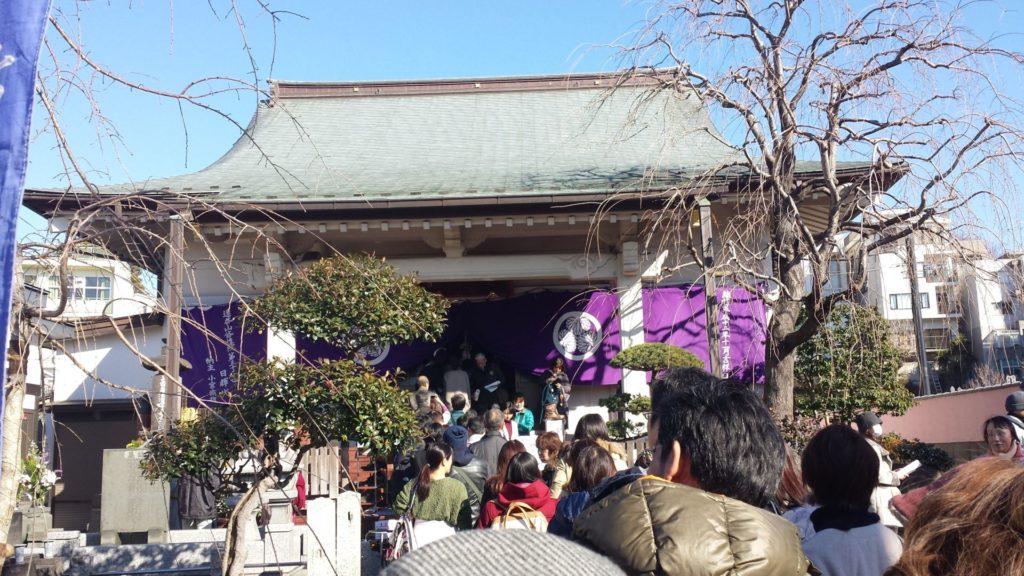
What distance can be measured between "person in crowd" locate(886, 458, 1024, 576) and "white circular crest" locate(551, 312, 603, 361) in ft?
32.8

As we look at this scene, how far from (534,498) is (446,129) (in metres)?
10.9

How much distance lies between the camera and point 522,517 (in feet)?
13.3

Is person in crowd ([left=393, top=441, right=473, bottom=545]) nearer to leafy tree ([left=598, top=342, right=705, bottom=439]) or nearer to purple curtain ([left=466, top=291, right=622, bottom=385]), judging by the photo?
leafy tree ([left=598, top=342, right=705, bottom=439])

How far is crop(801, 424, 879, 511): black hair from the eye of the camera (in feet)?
9.36

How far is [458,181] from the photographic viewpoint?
11.2 m

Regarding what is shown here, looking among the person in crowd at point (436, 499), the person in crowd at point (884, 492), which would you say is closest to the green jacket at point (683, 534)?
the person in crowd at point (884, 492)

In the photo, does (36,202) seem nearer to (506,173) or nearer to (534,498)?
(506,173)

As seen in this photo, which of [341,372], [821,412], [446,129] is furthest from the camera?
[446,129]

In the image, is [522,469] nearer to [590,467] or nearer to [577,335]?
[590,467]

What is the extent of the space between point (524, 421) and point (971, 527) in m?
9.73

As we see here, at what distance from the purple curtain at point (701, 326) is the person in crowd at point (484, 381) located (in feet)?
7.69

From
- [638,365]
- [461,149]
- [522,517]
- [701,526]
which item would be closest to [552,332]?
[638,365]

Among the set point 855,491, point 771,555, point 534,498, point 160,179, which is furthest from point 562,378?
point 771,555

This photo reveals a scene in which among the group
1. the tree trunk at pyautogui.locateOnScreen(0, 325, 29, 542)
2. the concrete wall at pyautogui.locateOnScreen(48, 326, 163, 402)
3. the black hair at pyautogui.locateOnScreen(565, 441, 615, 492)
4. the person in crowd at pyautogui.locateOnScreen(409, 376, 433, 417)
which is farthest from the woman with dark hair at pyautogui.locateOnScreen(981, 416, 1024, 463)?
the concrete wall at pyautogui.locateOnScreen(48, 326, 163, 402)
